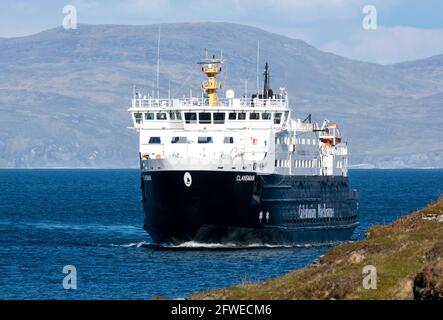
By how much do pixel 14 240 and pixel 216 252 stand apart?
17268mm

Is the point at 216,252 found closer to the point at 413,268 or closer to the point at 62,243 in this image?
the point at 62,243

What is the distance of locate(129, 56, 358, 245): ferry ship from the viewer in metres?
72.8

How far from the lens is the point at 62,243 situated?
80750 mm

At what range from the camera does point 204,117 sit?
76125 mm

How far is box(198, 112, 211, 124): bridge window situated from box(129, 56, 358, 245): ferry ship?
0.18 feet

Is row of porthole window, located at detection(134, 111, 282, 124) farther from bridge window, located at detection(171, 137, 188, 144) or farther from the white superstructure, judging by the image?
bridge window, located at detection(171, 137, 188, 144)

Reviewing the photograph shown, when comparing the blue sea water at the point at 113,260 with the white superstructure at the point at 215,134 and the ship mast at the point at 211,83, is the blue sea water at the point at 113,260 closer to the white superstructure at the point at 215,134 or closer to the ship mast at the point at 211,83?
the white superstructure at the point at 215,134

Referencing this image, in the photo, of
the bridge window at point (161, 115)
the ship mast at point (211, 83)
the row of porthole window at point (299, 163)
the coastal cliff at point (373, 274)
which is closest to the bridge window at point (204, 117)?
the ship mast at point (211, 83)

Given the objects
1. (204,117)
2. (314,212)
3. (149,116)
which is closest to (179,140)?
(204,117)

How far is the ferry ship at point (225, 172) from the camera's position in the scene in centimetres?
7281

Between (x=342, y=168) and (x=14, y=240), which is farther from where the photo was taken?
(x=342, y=168)

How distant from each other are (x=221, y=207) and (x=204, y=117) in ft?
19.5

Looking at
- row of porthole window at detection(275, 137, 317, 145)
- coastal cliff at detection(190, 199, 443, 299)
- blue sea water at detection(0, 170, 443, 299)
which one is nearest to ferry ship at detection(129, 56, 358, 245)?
row of porthole window at detection(275, 137, 317, 145)
